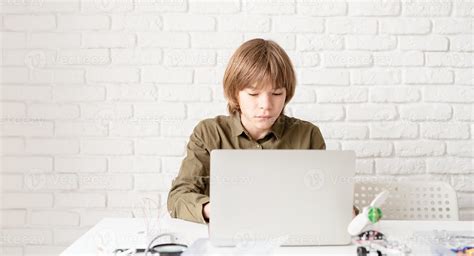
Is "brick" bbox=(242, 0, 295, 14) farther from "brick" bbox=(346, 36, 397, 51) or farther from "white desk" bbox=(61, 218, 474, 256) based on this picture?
"white desk" bbox=(61, 218, 474, 256)

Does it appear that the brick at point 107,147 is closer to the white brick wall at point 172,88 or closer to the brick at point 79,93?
the white brick wall at point 172,88

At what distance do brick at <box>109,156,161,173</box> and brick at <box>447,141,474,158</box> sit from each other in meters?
1.25

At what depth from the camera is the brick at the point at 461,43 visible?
8.07 feet

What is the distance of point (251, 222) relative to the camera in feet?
4.31

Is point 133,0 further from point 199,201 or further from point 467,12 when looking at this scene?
point 467,12

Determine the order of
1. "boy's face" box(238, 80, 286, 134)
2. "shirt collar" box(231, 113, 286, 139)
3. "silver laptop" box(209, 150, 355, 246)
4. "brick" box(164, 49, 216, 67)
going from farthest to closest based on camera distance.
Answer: "brick" box(164, 49, 216, 67) → "shirt collar" box(231, 113, 286, 139) → "boy's face" box(238, 80, 286, 134) → "silver laptop" box(209, 150, 355, 246)

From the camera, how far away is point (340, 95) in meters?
2.43

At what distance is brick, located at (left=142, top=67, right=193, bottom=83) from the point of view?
7.90ft

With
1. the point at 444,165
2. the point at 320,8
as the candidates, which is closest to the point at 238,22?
the point at 320,8

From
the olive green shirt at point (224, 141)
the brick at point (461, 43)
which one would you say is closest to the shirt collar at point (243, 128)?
the olive green shirt at point (224, 141)

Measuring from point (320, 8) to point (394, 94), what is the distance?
483mm

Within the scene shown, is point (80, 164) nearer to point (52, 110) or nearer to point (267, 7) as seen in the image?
point (52, 110)

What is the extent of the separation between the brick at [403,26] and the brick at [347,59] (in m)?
0.14

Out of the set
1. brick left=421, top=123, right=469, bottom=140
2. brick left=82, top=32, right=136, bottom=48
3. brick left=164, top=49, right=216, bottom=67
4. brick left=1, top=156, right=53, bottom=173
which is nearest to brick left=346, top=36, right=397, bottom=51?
brick left=421, top=123, right=469, bottom=140
